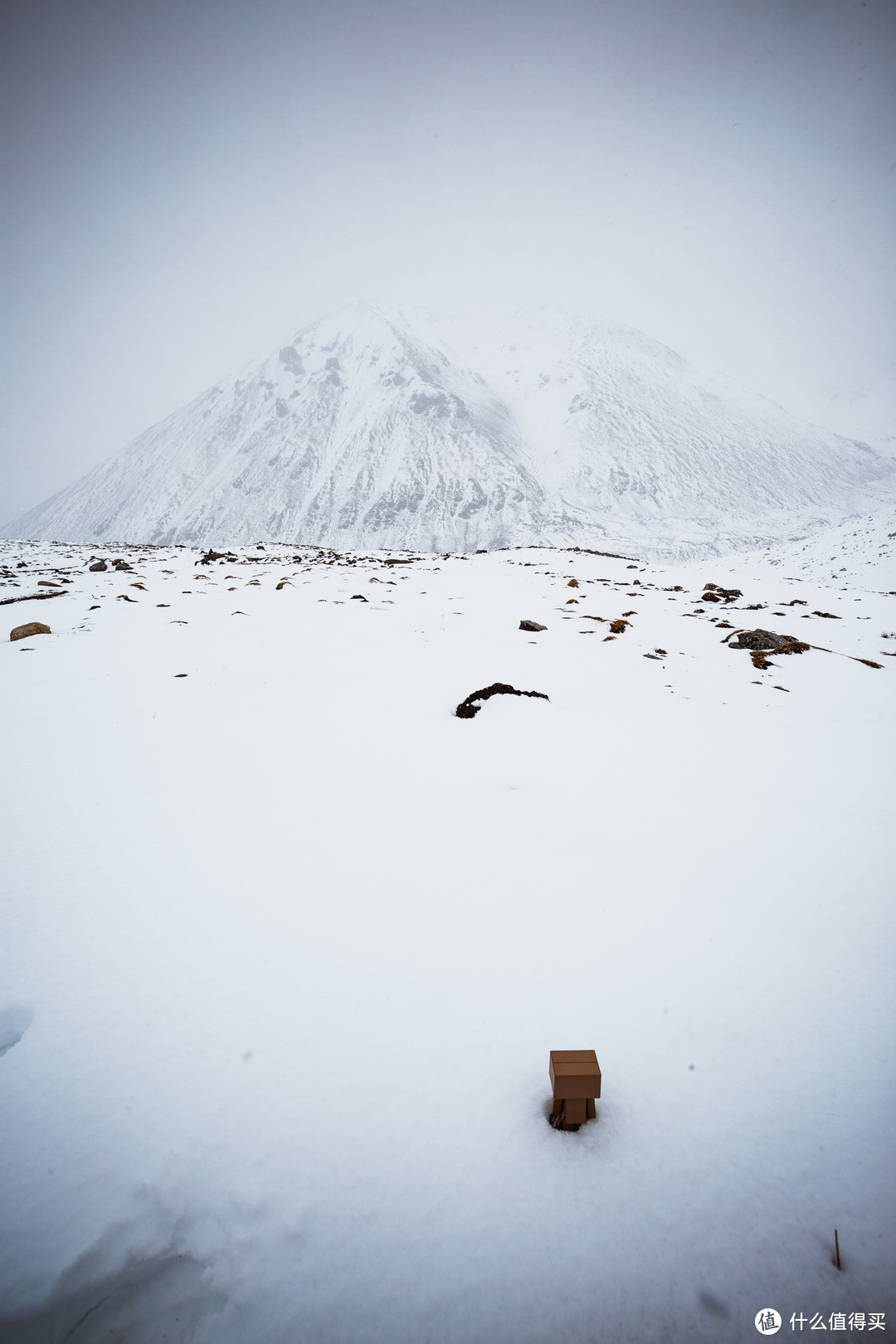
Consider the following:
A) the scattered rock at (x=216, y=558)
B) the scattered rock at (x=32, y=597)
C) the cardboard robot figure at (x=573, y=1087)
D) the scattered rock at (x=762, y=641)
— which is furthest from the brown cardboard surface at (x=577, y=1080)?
the scattered rock at (x=216, y=558)

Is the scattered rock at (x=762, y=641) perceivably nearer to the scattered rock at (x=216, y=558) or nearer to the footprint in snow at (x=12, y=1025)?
the footprint in snow at (x=12, y=1025)

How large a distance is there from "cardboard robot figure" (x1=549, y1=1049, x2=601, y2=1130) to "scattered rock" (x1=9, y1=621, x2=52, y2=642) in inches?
260

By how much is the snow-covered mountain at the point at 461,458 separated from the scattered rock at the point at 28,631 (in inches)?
1594

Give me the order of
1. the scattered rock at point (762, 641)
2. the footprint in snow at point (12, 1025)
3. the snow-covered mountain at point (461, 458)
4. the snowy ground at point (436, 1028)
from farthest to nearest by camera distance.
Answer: the snow-covered mountain at point (461, 458) < the scattered rock at point (762, 641) < the footprint in snow at point (12, 1025) < the snowy ground at point (436, 1028)

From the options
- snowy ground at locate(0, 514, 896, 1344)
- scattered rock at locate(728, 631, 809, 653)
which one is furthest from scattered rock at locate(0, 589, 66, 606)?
scattered rock at locate(728, 631, 809, 653)

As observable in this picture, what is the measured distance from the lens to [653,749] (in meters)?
2.94

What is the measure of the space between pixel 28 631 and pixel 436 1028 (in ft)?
21.0

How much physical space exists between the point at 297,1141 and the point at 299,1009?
0.96ft

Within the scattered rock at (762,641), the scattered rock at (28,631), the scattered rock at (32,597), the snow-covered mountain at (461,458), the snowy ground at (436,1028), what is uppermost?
the snow-covered mountain at (461,458)

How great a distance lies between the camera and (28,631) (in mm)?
5289

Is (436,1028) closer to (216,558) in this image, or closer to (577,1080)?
(577,1080)

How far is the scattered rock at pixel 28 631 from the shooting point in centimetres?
520

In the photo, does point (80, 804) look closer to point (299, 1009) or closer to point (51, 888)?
point (51, 888)

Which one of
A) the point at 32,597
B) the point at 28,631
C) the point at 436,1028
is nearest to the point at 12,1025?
the point at 436,1028
